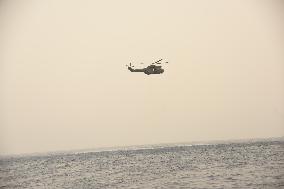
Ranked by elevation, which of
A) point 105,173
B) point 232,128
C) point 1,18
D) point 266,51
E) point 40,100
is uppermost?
point 1,18

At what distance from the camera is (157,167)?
171 cm

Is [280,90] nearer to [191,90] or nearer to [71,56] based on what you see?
[191,90]

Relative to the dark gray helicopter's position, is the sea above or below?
below

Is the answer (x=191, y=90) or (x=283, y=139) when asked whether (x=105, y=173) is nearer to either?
(x=191, y=90)

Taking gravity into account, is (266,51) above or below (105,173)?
above

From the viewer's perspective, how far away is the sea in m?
1.68

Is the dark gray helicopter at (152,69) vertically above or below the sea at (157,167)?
above

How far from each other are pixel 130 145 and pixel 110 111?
153 mm

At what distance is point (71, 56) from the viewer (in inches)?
67.4

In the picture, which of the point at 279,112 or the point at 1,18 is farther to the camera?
the point at 279,112

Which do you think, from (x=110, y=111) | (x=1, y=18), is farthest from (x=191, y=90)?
(x=1, y=18)

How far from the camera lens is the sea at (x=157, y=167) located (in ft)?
5.50

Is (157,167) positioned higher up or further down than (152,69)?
further down

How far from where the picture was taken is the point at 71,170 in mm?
1686
